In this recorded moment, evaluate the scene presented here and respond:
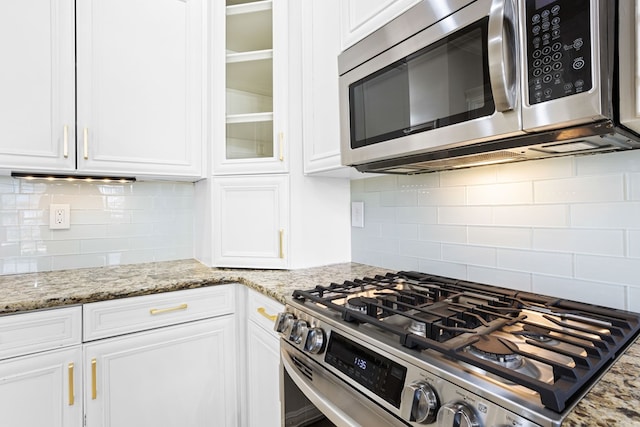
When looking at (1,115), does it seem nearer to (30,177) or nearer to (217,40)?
(30,177)

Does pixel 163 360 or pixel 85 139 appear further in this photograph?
pixel 85 139

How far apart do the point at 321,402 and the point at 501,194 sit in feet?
2.91

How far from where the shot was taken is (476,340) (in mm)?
708

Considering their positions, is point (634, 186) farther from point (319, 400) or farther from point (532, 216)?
point (319, 400)

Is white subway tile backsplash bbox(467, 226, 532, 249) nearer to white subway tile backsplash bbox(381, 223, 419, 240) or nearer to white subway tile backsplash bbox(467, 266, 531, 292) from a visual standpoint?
white subway tile backsplash bbox(467, 266, 531, 292)

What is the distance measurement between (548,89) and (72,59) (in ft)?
6.01

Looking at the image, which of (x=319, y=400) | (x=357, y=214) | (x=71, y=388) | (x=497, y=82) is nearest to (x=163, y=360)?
(x=71, y=388)

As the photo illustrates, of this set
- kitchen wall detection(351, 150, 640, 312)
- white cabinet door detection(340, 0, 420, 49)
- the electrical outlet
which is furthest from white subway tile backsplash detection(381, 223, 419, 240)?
the electrical outlet

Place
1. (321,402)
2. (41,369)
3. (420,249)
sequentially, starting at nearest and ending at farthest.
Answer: (321,402)
(41,369)
(420,249)

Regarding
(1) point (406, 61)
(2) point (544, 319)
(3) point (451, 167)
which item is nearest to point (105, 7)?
(1) point (406, 61)

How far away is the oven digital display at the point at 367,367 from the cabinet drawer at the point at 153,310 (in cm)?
83

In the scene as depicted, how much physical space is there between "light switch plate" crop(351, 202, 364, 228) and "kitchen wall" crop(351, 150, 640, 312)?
206 millimetres

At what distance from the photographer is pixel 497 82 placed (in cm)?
75

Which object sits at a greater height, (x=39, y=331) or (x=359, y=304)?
(x=359, y=304)
